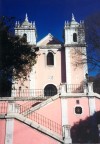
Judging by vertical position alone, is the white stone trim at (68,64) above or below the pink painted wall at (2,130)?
above

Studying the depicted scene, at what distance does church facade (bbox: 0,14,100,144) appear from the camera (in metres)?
11.8

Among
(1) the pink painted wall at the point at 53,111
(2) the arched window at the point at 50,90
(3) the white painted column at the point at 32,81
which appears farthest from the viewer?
(2) the arched window at the point at 50,90

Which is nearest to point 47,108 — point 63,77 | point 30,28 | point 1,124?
point 1,124

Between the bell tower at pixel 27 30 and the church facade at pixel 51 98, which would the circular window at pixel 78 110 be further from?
the bell tower at pixel 27 30

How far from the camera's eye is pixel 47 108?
51.7 ft

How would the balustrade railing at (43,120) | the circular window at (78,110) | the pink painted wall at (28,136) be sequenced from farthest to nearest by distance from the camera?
the circular window at (78,110), the balustrade railing at (43,120), the pink painted wall at (28,136)

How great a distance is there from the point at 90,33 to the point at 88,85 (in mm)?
3597

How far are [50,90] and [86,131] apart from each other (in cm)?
758

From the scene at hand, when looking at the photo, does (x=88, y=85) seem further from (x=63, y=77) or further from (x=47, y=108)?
(x=63, y=77)

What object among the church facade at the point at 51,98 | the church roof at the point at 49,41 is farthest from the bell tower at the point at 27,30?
the church roof at the point at 49,41

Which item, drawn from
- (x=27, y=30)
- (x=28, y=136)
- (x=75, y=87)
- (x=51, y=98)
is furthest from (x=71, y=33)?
(x=28, y=136)

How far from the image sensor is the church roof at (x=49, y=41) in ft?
79.3

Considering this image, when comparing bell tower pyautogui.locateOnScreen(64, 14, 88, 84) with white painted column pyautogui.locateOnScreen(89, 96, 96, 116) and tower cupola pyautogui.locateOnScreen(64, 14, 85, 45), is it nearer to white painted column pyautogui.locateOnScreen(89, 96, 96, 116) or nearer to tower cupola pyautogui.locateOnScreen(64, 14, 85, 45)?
tower cupola pyautogui.locateOnScreen(64, 14, 85, 45)

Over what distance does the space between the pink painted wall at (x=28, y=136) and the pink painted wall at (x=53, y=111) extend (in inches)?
146
